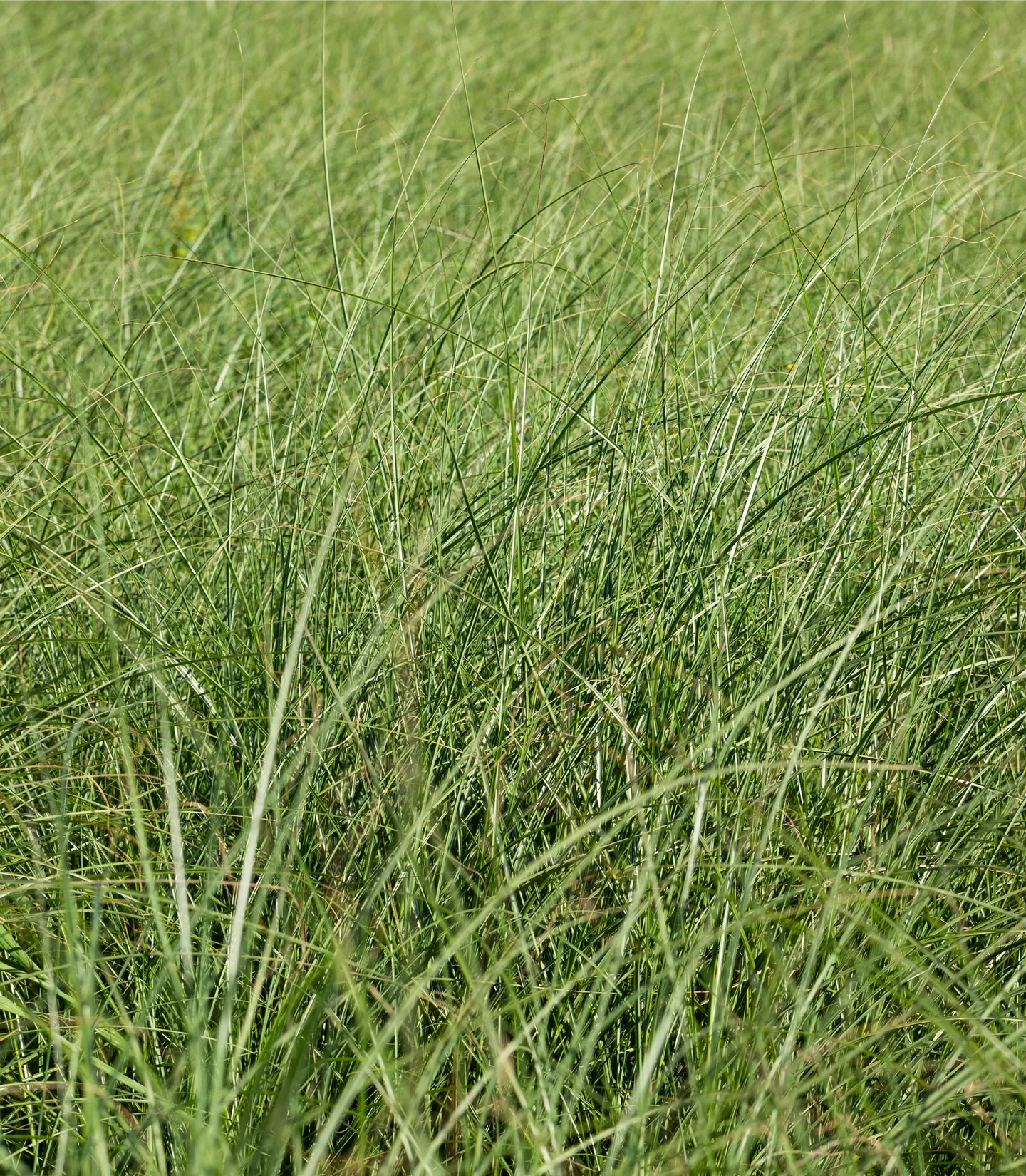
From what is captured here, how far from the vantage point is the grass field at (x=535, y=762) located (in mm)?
930

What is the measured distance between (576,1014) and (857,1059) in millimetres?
248

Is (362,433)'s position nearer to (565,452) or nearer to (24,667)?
(565,452)

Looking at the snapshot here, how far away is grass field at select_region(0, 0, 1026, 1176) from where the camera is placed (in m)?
0.93

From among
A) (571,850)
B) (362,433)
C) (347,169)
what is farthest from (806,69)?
(571,850)

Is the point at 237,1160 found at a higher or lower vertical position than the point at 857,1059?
higher

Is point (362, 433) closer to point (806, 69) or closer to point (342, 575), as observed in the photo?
point (342, 575)

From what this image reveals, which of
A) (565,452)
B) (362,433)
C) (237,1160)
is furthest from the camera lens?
(362,433)

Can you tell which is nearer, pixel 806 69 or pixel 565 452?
pixel 565 452

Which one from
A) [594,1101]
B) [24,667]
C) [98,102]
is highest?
[98,102]

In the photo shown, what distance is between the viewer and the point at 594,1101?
106 cm

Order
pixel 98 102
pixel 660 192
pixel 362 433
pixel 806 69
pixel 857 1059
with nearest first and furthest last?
pixel 857 1059 < pixel 362 433 < pixel 660 192 < pixel 98 102 < pixel 806 69

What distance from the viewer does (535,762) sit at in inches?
47.9

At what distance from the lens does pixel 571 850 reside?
1.14 metres

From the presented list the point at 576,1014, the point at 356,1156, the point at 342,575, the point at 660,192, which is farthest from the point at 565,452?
the point at 660,192
